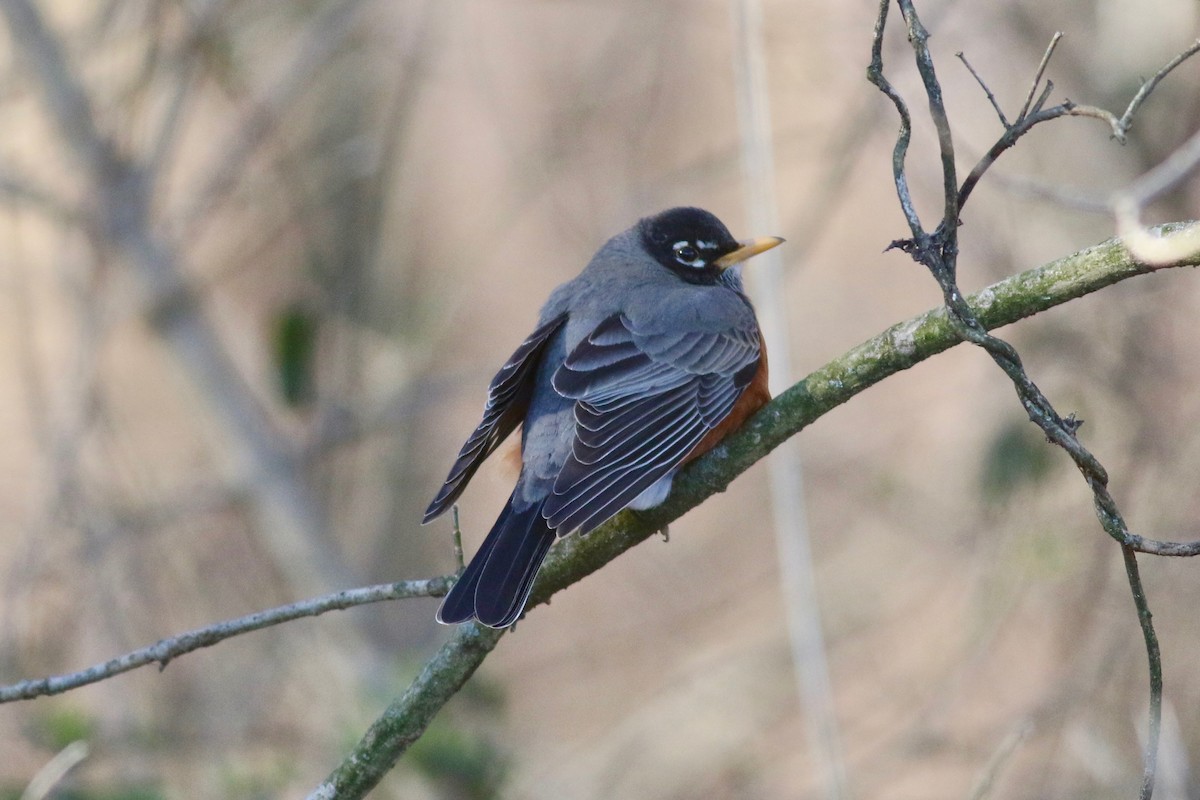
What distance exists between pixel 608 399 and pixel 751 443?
3.04 ft

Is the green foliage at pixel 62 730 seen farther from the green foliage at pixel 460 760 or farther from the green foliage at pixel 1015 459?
the green foliage at pixel 1015 459

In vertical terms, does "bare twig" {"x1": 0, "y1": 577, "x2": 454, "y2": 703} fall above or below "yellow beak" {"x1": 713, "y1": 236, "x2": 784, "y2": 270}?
below

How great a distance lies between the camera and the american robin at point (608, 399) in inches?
122

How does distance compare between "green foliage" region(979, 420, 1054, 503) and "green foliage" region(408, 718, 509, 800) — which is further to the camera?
"green foliage" region(979, 420, 1054, 503)

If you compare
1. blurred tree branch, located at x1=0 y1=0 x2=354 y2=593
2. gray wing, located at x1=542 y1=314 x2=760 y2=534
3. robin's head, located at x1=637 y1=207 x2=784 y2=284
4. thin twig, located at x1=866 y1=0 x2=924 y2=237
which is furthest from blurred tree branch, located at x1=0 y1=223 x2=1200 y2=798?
blurred tree branch, located at x1=0 y1=0 x2=354 y2=593

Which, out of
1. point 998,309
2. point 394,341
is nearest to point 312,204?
point 394,341

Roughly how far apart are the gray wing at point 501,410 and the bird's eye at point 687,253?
2.84ft

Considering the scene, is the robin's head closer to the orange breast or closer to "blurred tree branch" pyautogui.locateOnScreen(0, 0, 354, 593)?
the orange breast

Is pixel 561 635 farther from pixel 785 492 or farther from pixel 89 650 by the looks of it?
pixel 785 492

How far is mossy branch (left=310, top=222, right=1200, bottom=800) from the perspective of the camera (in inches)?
89.2

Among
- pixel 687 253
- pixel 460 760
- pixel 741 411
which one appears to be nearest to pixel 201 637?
pixel 741 411

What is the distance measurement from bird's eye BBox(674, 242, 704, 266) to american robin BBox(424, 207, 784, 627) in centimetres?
2

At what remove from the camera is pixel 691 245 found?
491 cm

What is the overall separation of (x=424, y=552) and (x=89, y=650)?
8.15ft
